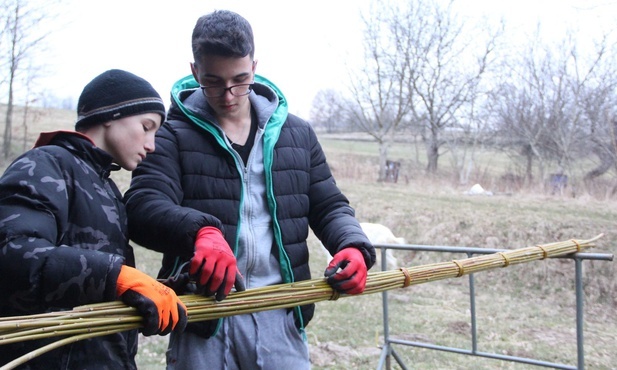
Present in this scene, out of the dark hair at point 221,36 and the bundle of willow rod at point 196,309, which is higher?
the dark hair at point 221,36

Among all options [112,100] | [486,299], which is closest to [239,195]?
[112,100]

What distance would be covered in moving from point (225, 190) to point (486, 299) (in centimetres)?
637

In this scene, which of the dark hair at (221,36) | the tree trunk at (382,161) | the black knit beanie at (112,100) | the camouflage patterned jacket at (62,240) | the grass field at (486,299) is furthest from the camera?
the tree trunk at (382,161)

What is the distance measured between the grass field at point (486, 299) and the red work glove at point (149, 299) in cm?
324

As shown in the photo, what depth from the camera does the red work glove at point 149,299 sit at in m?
1.38

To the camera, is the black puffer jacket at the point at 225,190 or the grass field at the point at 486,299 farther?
the grass field at the point at 486,299

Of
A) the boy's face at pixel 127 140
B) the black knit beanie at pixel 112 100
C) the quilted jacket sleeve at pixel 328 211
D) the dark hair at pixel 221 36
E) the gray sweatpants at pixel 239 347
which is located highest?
the dark hair at pixel 221 36

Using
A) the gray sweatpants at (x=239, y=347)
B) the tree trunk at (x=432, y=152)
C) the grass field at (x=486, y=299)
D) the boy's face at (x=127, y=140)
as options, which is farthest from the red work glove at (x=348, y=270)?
the tree trunk at (x=432, y=152)

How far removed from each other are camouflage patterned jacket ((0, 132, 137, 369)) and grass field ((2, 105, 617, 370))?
Answer: 126 inches

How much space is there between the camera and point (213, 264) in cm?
152

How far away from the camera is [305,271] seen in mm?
2004

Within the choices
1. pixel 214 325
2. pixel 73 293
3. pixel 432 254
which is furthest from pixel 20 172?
pixel 432 254

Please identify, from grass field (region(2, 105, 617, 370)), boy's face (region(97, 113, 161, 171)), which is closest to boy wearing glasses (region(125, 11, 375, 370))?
boy's face (region(97, 113, 161, 171))

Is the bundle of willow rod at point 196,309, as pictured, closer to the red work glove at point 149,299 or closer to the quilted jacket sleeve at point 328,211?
the red work glove at point 149,299
